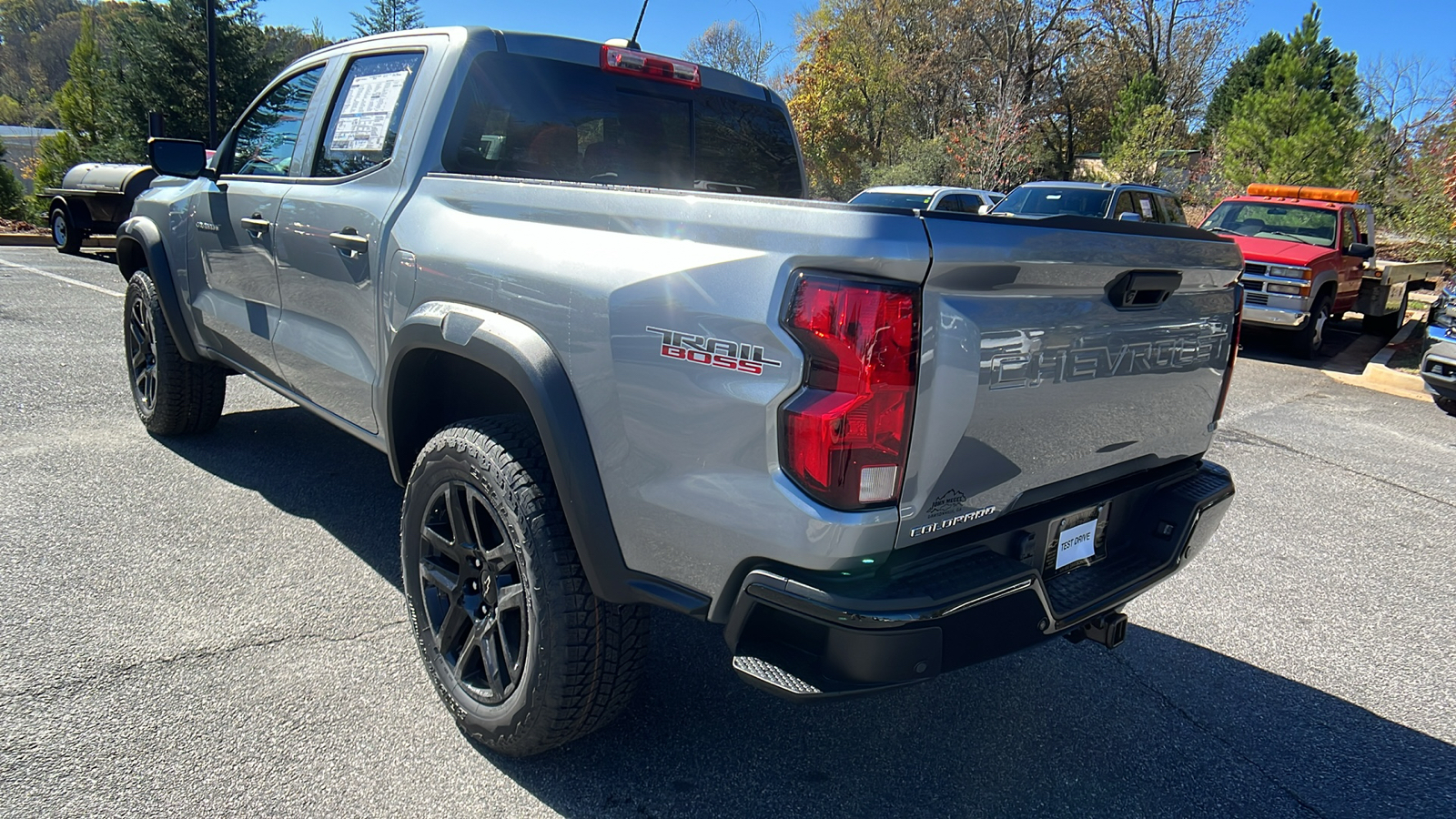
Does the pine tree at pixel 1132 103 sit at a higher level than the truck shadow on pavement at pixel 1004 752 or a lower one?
higher

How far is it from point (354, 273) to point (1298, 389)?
30.3 ft

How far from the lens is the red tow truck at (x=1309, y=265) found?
10656 millimetres

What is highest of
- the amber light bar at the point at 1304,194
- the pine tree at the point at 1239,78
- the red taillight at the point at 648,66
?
the pine tree at the point at 1239,78

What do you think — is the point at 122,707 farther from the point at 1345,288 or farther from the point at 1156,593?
the point at 1345,288

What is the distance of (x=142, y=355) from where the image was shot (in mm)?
5098

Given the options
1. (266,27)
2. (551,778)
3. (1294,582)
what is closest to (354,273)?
(551,778)

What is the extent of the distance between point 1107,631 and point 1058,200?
1119cm

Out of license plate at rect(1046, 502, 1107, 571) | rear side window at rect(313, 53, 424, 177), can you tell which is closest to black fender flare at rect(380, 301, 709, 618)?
license plate at rect(1046, 502, 1107, 571)

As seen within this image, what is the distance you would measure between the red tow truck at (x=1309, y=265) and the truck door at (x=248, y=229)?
9397 millimetres

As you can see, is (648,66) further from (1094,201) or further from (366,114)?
(1094,201)

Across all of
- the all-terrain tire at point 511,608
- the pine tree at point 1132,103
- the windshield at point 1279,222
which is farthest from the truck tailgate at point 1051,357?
the pine tree at point 1132,103

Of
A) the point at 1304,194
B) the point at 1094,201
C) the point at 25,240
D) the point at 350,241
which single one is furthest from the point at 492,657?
the point at 25,240

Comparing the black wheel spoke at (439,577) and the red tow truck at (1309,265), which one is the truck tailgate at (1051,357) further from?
the red tow truck at (1309,265)

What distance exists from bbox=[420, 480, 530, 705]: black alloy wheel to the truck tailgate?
1129 mm
